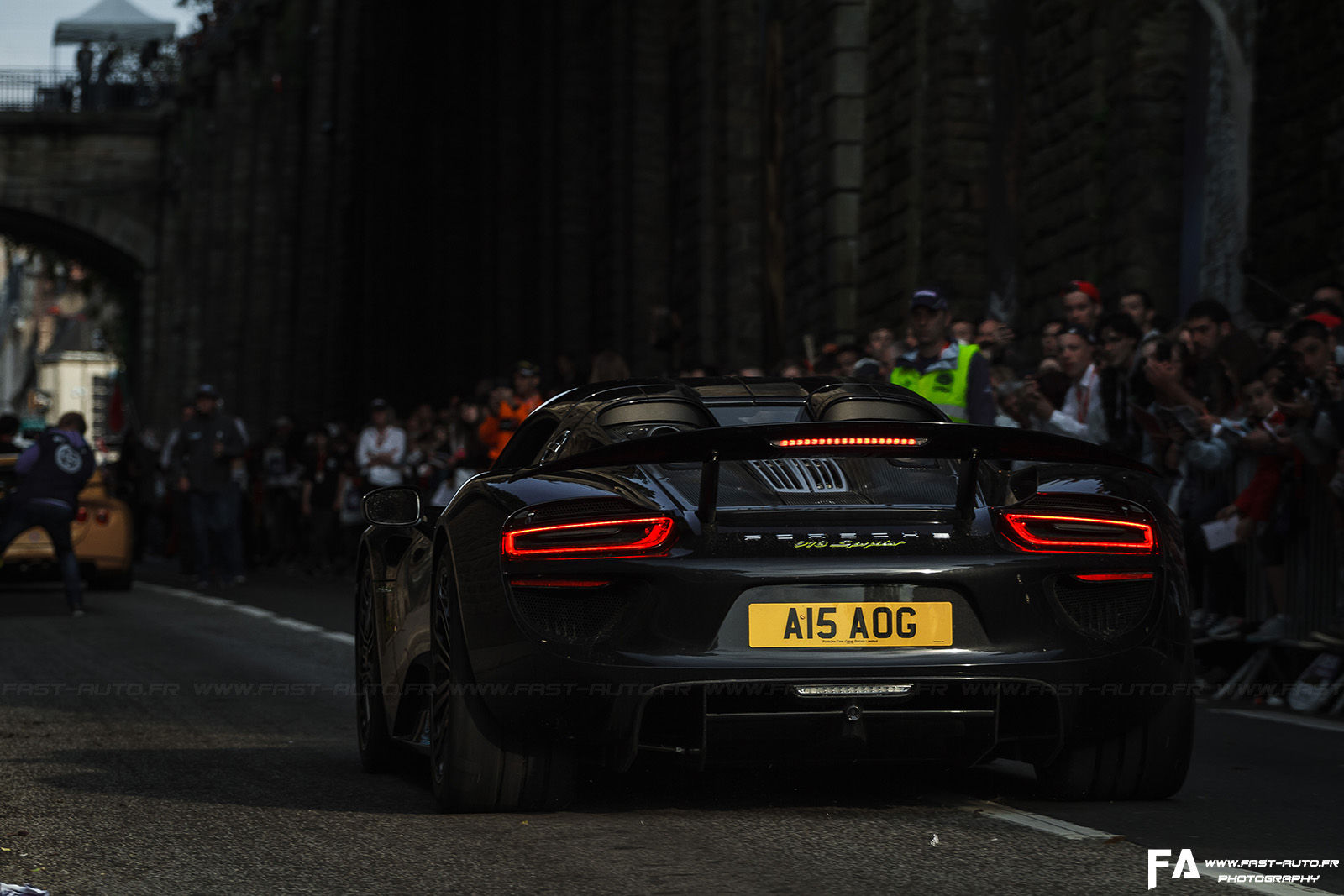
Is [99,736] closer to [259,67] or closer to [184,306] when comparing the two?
[259,67]

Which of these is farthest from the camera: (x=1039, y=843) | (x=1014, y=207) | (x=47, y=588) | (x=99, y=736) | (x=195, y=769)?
(x=47, y=588)

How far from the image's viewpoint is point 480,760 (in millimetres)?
5660

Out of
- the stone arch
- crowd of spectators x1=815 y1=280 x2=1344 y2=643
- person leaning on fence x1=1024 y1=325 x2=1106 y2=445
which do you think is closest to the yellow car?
crowd of spectators x1=815 y1=280 x2=1344 y2=643

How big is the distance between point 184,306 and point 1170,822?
2310 inches

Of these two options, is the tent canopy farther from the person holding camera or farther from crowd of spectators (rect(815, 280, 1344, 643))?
crowd of spectators (rect(815, 280, 1344, 643))

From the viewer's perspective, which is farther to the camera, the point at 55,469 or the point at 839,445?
the point at 55,469

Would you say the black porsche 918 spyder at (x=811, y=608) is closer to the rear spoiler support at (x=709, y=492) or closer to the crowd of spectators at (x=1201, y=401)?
the rear spoiler support at (x=709, y=492)

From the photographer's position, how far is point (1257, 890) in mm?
4746

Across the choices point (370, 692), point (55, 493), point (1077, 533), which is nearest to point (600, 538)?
point (1077, 533)

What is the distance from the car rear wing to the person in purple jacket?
11.9 m

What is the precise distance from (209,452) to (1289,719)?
49.1 ft

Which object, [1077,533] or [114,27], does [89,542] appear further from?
[114,27]

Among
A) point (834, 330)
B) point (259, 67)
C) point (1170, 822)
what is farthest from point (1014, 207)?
point (259, 67)

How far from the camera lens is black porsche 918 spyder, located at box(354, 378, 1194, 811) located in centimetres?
533
